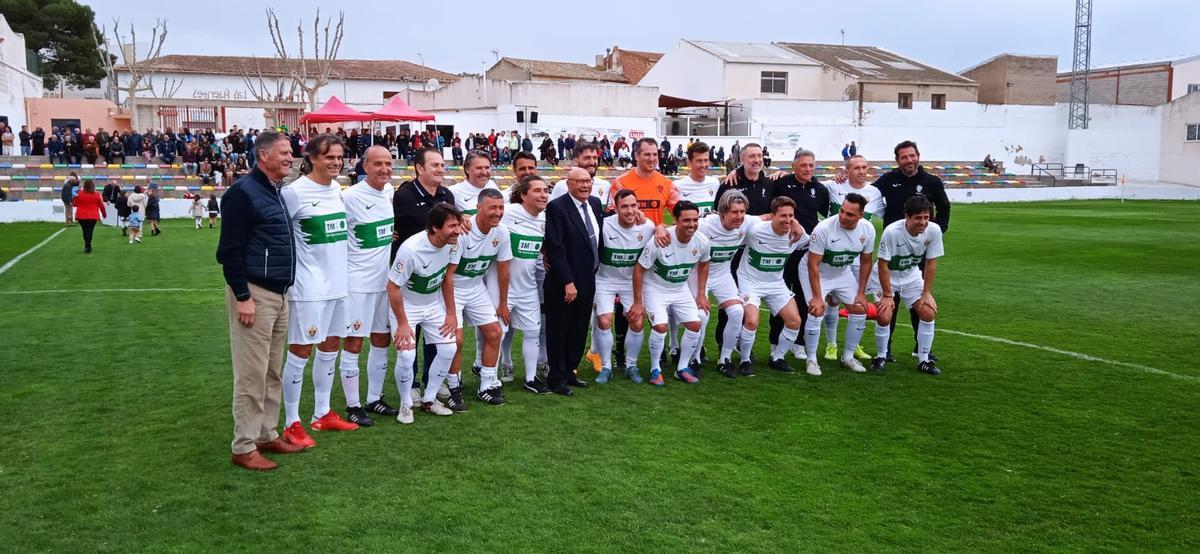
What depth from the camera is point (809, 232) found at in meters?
9.02

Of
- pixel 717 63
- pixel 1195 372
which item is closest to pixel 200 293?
pixel 1195 372

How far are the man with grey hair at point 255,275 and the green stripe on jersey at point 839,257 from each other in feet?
16.0

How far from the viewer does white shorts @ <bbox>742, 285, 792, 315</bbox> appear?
8500 mm

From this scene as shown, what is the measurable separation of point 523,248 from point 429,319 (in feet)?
3.37

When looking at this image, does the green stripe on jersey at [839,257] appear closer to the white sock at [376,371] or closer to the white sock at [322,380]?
the white sock at [376,371]

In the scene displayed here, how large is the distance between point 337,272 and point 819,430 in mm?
3482

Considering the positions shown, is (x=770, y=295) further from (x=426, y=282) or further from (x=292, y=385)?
(x=292, y=385)

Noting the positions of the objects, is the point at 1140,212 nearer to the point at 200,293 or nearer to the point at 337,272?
the point at 200,293

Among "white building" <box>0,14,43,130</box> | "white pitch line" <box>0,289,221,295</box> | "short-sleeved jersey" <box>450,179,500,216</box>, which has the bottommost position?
"white pitch line" <box>0,289,221,295</box>

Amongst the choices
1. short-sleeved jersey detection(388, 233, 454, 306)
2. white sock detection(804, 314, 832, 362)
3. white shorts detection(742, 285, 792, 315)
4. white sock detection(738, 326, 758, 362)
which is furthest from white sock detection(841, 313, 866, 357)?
short-sleeved jersey detection(388, 233, 454, 306)

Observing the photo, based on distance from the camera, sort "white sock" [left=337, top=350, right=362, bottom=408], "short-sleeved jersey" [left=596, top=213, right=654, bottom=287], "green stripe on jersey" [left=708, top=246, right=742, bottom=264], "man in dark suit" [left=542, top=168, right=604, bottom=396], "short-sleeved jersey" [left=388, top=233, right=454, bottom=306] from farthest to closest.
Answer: "green stripe on jersey" [left=708, top=246, right=742, bottom=264] < "short-sleeved jersey" [left=596, top=213, right=654, bottom=287] < "man in dark suit" [left=542, top=168, right=604, bottom=396] < "white sock" [left=337, top=350, right=362, bottom=408] < "short-sleeved jersey" [left=388, top=233, right=454, bottom=306]

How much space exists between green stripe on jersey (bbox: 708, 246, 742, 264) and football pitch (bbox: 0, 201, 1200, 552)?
1.01 metres

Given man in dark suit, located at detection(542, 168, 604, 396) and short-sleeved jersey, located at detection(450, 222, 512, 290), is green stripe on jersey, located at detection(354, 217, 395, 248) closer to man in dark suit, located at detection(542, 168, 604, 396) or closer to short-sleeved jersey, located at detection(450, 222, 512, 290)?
short-sleeved jersey, located at detection(450, 222, 512, 290)

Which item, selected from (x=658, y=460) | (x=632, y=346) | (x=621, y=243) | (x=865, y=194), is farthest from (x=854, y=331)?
(x=658, y=460)
